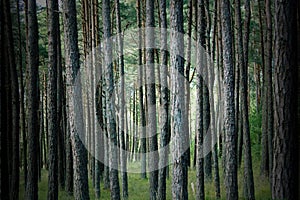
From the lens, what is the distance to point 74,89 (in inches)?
389

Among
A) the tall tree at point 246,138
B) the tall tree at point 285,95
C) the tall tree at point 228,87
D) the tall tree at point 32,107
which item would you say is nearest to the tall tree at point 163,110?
the tall tree at point 228,87

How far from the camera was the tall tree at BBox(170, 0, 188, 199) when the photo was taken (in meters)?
8.95

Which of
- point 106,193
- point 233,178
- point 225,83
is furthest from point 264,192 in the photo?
point 106,193

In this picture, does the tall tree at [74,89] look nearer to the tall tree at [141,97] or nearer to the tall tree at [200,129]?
the tall tree at [200,129]

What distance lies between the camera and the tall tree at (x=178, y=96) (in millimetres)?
8945

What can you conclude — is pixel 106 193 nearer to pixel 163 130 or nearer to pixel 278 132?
pixel 163 130

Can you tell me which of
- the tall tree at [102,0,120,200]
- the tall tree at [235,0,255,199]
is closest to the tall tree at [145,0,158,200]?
the tall tree at [102,0,120,200]

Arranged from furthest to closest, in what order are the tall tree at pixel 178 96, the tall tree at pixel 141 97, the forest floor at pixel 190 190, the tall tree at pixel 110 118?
the tall tree at pixel 141 97 → the forest floor at pixel 190 190 → the tall tree at pixel 110 118 → the tall tree at pixel 178 96

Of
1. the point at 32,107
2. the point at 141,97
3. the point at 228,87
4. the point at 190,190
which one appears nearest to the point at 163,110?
the point at 228,87

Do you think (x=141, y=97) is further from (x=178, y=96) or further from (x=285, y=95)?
(x=285, y=95)

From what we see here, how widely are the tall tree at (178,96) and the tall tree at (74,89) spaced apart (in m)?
2.34

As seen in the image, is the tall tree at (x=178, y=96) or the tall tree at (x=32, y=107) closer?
the tall tree at (x=178, y=96)

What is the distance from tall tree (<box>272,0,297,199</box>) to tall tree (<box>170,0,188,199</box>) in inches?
84.9

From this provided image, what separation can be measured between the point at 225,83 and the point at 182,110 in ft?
6.74
